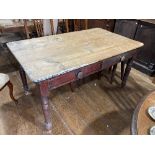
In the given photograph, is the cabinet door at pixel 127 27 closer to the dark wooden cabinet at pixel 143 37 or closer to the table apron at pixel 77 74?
the dark wooden cabinet at pixel 143 37

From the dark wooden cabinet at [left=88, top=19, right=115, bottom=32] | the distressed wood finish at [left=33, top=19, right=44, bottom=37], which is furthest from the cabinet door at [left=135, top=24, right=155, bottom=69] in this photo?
the distressed wood finish at [left=33, top=19, right=44, bottom=37]

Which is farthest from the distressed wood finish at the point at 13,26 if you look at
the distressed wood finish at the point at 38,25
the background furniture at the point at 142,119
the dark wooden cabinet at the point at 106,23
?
the background furniture at the point at 142,119

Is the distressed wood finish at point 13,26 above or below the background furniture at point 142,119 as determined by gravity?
above

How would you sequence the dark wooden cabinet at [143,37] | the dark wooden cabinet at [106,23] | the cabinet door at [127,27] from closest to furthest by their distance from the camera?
the dark wooden cabinet at [143,37] → the cabinet door at [127,27] → the dark wooden cabinet at [106,23]

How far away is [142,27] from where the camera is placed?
2297 mm

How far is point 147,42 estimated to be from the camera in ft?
7.62

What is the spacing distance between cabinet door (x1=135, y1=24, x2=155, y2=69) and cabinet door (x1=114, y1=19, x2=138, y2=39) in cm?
8

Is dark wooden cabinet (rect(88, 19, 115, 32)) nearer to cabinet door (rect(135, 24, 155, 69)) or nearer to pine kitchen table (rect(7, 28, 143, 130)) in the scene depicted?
cabinet door (rect(135, 24, 155, 69))

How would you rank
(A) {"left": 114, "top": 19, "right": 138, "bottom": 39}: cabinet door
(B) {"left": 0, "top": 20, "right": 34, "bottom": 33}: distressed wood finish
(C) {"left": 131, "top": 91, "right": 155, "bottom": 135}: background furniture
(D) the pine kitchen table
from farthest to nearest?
(A) {"left": 114, "top": 19, "right": 138, "bottom": 39}: cabinet door, (B) {"left": 0, "top": 20, "right": 34, "bottom": 33}: distressed wood finish, (D) the pine kitchen table, (C) {"left": 131, "top": 91, "right": 155, "bottom": 135}: background furniture

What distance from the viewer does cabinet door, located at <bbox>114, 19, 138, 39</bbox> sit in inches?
94.1

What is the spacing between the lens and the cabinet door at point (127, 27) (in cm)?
239

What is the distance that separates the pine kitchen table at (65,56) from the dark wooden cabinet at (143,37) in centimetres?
77
